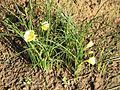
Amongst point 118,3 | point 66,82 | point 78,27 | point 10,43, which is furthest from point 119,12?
point 10,43

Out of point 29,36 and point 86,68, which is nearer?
point 29,36

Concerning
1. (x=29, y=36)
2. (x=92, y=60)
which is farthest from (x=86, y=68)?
(x=29, y=36)

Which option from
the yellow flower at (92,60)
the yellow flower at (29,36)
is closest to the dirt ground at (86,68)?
the yellow flower at (92,60)

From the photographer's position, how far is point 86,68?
6.67 feet

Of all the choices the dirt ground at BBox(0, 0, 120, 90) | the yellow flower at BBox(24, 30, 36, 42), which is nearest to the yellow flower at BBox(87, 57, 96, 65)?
the dirt ground at BBox(0, 0, 120, 90)

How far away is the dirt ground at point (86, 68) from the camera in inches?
77.8

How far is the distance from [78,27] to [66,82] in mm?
382

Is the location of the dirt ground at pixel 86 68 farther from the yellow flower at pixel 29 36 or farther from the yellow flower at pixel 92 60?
the yellow flower at pixel 29 36

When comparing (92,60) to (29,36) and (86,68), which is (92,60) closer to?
(86,68)

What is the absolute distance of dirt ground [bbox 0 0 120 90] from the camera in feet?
6.48

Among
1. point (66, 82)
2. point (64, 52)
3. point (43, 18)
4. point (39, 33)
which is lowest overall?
point (66, 82)

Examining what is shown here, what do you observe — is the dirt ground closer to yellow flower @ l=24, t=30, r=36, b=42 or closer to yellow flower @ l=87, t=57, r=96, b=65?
yellow flower @ l=87, t=57, r=96, b=65

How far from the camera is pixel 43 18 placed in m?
2.27

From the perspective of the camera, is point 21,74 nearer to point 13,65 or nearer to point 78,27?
point 13,65
